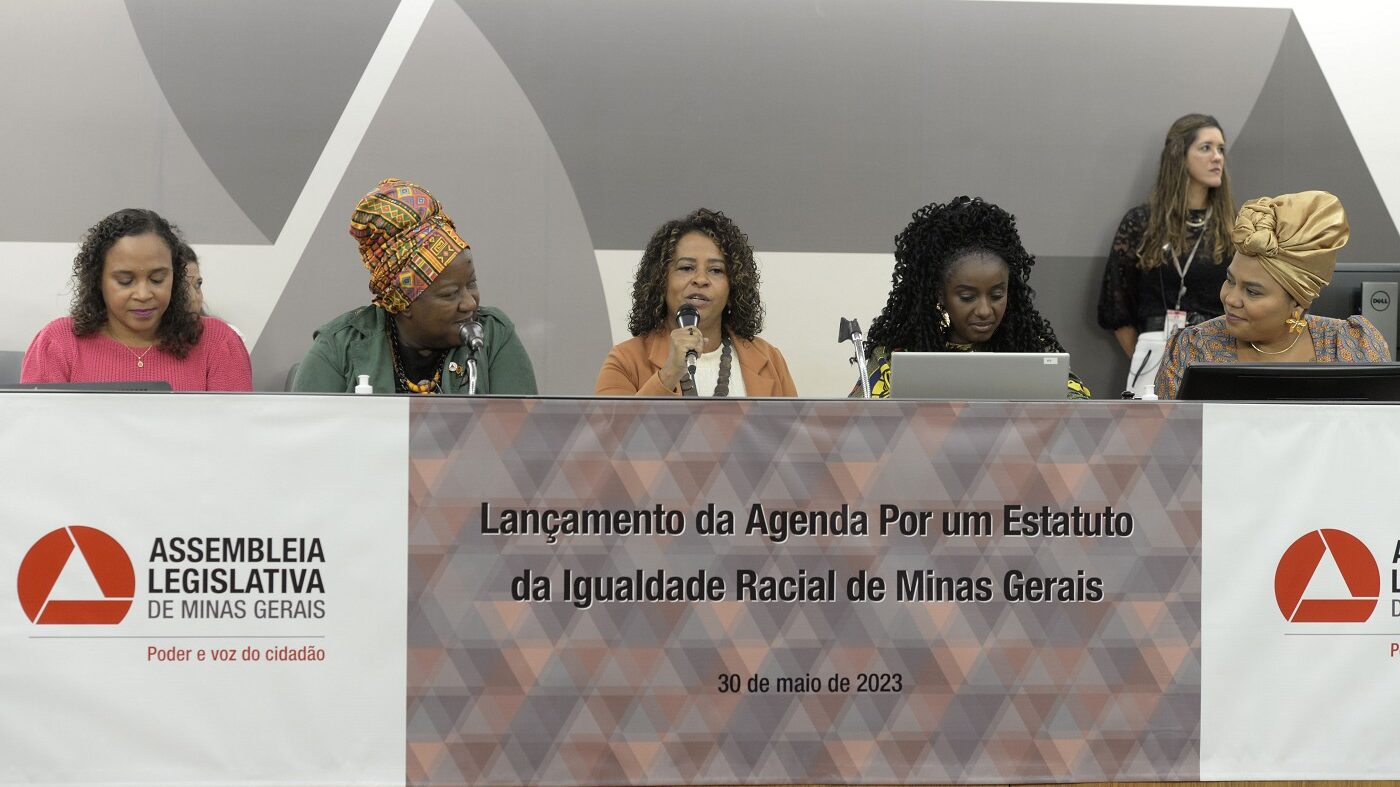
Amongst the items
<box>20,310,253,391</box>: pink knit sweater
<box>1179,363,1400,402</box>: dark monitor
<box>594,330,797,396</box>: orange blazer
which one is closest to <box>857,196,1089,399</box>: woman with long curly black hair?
<box>594,330,797,396</box>: orange blazer

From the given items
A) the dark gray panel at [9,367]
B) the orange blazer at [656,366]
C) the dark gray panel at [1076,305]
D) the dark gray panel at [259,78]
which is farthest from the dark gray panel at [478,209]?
the dark gray panel at [1076,305]

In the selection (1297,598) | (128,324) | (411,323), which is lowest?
(1297,598)

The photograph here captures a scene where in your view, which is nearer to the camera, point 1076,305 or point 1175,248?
point 1175,248

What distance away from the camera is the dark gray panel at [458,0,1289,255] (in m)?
5.07

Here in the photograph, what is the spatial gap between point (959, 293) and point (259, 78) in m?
2.97

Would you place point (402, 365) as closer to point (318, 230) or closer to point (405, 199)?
point (405, 199)

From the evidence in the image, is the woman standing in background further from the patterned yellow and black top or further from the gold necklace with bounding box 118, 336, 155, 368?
the gold necklace with bounding box 118, 336, 155, 368

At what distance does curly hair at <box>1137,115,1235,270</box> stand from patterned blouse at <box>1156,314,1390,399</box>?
144cm

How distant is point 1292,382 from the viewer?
99.7 inches

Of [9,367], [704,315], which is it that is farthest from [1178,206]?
[9,367]

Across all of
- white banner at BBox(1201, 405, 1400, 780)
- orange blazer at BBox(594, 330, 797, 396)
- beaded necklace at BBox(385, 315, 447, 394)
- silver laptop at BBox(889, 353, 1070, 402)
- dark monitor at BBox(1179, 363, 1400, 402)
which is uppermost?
orange blazer at BBox(594, 330, 797, 396)

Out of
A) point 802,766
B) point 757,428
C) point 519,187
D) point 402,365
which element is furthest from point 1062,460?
point 519,187

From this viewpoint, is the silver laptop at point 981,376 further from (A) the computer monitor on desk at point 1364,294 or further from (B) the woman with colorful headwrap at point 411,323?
(A) the computer monitor on desk at point 1364,294

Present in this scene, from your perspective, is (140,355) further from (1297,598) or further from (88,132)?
(1297,598)
